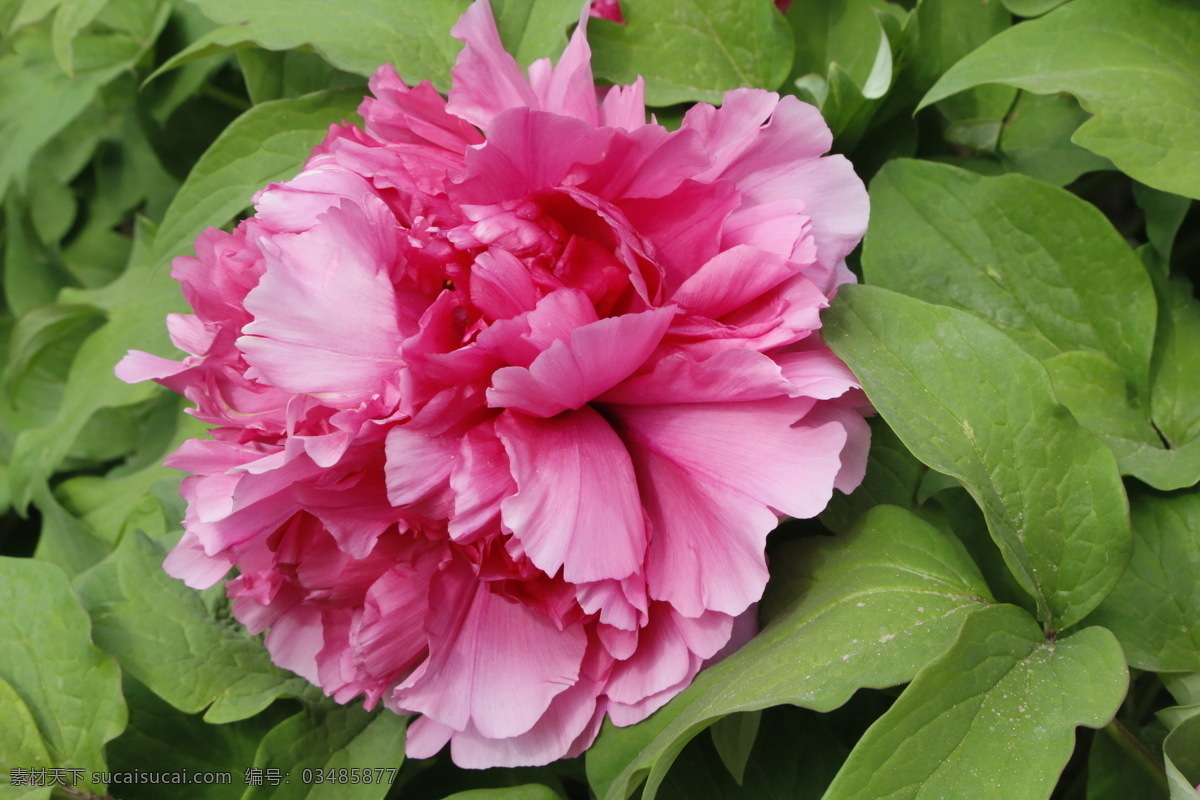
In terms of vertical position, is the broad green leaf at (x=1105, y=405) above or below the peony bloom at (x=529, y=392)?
below

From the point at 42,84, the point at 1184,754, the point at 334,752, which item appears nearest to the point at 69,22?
the point at 42,84

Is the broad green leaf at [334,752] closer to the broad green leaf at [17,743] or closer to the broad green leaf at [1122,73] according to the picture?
the broad green leaf at [17,743]

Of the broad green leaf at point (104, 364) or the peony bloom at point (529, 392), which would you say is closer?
the peony bloom at point (529, 392)

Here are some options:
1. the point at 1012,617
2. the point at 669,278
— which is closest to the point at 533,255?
the point at 669,278

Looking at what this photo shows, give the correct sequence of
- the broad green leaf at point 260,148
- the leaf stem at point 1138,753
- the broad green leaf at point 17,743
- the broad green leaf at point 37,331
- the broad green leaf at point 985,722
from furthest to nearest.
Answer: the broad green leaf at point 37,331 → the broad green leaf at point 260,148 → the broad green leaf at point 17,743 → the leaf stem at point 1138,753 → the broad green leaf at point 985,722

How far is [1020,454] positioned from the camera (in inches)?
18.6

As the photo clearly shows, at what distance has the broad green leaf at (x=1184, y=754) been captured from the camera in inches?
17.8

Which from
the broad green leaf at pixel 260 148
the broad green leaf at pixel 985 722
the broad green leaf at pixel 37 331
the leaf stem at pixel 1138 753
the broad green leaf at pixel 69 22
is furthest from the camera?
the broad green leaf at pixel 37 331

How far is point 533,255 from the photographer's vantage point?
48cm

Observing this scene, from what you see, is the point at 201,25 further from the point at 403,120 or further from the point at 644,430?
the point at 644,430

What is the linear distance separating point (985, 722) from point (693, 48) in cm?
48

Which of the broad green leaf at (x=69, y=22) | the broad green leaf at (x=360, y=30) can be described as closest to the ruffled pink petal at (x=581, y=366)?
the broad green leaf at (x=360, y=30)

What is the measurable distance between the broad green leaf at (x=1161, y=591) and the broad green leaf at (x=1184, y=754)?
0.04 meters

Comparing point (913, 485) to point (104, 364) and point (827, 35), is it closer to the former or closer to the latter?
point (827, 35)
